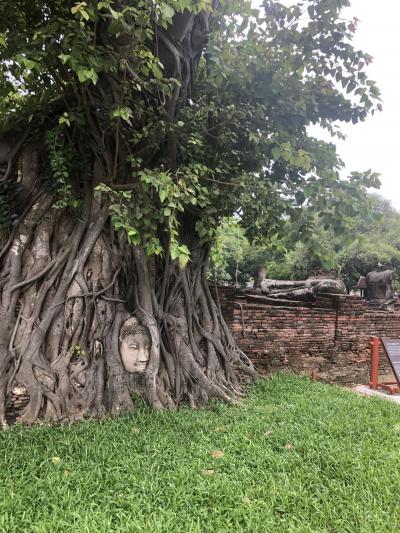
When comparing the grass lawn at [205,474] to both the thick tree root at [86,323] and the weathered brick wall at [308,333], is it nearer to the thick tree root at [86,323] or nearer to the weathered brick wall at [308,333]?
the thick tree root at [86,323]

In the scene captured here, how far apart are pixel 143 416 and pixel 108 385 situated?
540mm

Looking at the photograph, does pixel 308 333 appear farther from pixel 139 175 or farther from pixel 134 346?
pixel 139 175

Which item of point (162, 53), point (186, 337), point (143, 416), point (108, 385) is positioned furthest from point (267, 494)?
point (162, 53)

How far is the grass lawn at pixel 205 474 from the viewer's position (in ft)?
7.77

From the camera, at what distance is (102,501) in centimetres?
252

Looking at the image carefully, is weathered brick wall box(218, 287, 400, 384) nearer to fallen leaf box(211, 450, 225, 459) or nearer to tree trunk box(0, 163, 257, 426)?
tree trunk box(0, 163, 257, 426)

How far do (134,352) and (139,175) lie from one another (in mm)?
1873

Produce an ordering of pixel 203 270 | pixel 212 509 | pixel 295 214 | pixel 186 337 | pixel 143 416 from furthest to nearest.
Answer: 1. pixel 203 270
2. pixel 186 337
3. pixel 295 214
4. pixel 143 416
5. pixel 212 509

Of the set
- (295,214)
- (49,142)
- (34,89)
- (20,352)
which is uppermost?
(34,89)

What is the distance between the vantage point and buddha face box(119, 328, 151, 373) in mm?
4488

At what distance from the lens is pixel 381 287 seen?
456 inches

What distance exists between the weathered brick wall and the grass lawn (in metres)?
2.45

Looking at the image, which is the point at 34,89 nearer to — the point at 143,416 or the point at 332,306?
the point at 143,416

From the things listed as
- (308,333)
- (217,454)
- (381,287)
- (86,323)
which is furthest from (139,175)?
(381,287)
